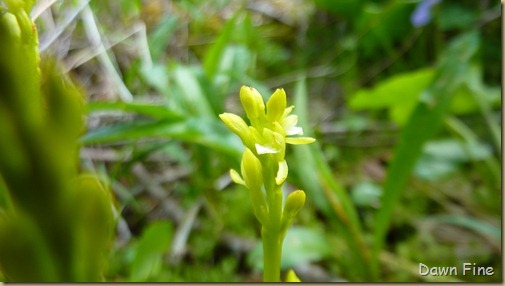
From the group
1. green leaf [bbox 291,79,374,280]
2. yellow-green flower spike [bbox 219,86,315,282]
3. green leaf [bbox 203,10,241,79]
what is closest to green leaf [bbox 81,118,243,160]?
green leaf [bbox 291,79,374,280]

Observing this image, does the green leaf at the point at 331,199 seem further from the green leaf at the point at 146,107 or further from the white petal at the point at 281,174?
the white petal at the point at 281,174

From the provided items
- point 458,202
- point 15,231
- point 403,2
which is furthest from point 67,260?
point 403,2

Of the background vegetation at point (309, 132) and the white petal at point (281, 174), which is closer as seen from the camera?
the white petal at point (281, 174)

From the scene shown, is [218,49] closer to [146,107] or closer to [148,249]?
[146,107]

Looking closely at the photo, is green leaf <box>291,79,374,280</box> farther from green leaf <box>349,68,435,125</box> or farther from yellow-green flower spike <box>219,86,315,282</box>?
yellow-green flower spike <box>219,86,315,282</box>

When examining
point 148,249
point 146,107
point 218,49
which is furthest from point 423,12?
point 148,249

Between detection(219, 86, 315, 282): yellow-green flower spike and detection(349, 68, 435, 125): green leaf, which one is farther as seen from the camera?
detection(349, 68, 435, 125): green leaf

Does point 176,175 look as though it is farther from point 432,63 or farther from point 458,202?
point 432,63

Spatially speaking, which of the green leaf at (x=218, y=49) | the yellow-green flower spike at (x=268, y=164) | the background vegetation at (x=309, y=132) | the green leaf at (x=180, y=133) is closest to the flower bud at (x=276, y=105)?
the yellow-green flower spike at (x=268, y=164)

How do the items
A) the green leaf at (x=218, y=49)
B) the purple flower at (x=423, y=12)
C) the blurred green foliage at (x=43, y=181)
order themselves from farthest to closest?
the purple flower at (x=423, y=12) < the green leaf at (x=218, y=49) < the blurred green foliage at (x=43, y=181)
